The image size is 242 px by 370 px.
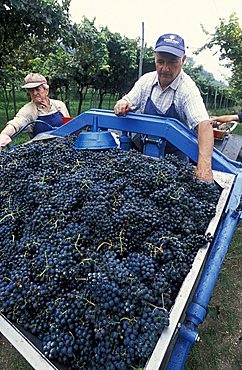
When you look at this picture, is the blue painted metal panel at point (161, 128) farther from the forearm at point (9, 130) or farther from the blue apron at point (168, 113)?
the forearm at point (9, 130)

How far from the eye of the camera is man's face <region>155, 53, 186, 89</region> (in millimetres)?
2018

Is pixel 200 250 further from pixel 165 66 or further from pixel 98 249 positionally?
pixel 165 66

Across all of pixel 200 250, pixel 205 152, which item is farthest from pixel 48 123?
pixel 200 250

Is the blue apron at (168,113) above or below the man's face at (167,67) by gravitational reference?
below

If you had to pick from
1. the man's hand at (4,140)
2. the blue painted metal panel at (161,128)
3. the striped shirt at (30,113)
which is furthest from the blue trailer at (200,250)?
the striped shirt at (30,113)

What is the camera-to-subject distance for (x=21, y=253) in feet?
3.96

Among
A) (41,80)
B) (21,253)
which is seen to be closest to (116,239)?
(21,253)

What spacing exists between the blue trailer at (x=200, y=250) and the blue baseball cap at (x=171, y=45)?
1.58ft

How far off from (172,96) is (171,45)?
0.35 meters

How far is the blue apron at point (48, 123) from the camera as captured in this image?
2707 mm

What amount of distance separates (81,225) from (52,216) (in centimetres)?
15

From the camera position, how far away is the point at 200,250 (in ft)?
3.98

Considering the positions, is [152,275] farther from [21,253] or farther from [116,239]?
[21,253]

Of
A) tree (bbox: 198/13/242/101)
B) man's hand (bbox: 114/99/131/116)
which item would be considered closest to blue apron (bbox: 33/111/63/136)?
man's hand (bbox: 114/99/131/116)
